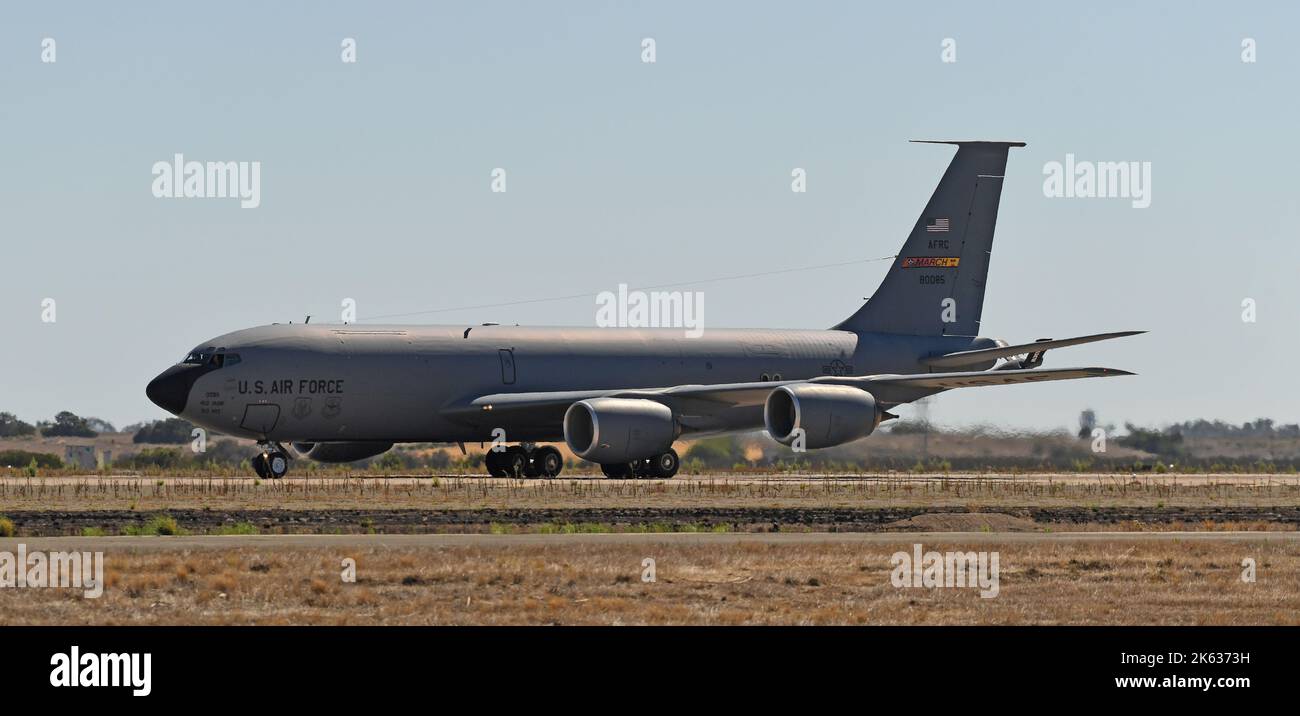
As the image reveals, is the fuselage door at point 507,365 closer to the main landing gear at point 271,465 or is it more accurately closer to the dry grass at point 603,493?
the dry grass at point 603,493

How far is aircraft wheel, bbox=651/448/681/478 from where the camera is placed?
170 feet

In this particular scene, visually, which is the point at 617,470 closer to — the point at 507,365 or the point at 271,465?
the point at 507,365

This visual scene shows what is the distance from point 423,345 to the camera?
50.6 metres

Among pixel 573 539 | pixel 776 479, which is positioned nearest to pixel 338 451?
pixel 776 479

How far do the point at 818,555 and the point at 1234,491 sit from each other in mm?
25913

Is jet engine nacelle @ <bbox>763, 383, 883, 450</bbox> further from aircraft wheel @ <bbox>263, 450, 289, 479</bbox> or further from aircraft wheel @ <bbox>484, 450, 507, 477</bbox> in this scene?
aircraft wheel @ <bbox>263, 450, 289, 479</bbox>

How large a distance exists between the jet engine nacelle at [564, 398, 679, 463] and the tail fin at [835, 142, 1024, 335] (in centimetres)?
1287

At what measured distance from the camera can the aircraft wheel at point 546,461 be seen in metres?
51.5

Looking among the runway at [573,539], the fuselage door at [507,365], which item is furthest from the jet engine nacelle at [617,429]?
the runway at [573,539]

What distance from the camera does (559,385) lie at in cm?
5269
